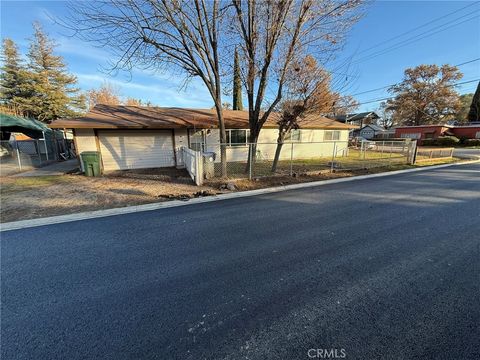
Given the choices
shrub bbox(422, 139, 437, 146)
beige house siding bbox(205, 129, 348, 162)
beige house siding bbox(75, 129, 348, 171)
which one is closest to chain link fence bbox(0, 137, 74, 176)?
beige house siding bbox(75, 129, 348, 171)

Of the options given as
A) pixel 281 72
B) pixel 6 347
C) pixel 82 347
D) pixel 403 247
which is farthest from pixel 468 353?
pixel 281 72

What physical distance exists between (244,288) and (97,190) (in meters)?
7.11

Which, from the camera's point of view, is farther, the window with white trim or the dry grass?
the window with white trim

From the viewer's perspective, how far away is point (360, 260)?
3.02 metres

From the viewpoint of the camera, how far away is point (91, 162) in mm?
9789

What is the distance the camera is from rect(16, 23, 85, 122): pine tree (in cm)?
2555

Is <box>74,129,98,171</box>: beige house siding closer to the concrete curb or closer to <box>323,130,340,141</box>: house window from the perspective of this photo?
the concrete curb

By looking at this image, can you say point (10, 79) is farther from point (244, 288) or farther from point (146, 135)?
point (244, 288)

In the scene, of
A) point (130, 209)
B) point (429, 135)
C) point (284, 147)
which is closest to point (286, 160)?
point (284, 147)

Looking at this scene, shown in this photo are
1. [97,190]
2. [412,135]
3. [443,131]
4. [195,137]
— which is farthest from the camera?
[412,135]

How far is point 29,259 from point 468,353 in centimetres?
528

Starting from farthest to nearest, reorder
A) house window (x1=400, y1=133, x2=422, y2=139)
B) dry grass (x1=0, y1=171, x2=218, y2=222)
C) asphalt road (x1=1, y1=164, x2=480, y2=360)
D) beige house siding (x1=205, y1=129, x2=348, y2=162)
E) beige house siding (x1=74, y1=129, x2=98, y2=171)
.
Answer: house window (x1=400, y1=133, x2=422, y2=139) < beige house siding (x1=205, y1=129, x2=348, y2=162) < beige house siding (x1=74, y1=129, x2=98, y2=171) < dry grass (x1=0, y1=171, x2=218, y2=222) < asphalt road (x1=1, y1=164, x2=480, y2=360)

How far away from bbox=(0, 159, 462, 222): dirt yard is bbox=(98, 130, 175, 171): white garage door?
5.94 feet

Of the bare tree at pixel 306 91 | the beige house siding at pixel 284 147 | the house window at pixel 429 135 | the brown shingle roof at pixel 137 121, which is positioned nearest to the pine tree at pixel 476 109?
the house window at pixel 429 135
